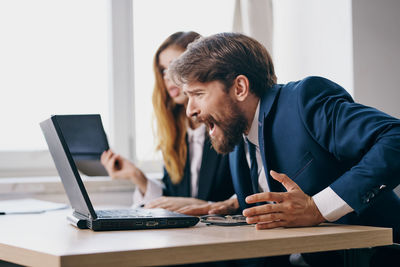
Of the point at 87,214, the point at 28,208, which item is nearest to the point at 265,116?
the point at 87,214

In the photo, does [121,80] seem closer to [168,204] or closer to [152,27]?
[152,27]

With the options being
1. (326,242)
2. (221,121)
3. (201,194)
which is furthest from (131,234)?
(201,194)

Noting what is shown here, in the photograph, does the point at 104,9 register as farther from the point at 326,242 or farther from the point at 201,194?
the point at 326,242

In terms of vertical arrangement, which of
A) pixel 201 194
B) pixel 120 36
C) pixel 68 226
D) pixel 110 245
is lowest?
pixel 201 194

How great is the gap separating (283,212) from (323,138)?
1.12 ft

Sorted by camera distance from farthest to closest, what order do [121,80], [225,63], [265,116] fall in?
[121,80] < [225,63] < [265,116]

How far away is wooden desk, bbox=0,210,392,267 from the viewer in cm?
81

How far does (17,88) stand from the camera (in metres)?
2.74

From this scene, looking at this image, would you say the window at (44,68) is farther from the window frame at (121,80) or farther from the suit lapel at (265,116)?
the suit lapel at (265,116)

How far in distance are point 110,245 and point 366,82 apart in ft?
5.73

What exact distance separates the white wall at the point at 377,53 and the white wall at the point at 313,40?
0.04 metres

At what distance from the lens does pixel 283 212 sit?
1.13 metres

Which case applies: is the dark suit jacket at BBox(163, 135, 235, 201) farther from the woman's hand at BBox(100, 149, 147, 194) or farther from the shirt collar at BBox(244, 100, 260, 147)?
the shirt collar at BBox(244, 100, 260, 147)

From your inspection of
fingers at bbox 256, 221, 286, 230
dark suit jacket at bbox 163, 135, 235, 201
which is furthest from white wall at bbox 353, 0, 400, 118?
fingers at bbox 256, 221, 286, 230
